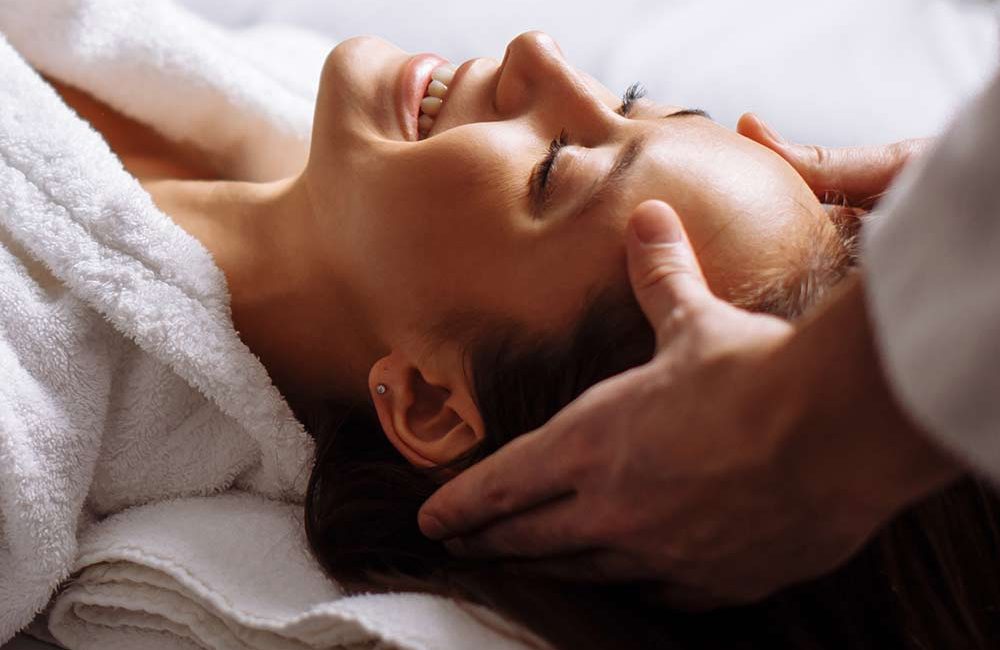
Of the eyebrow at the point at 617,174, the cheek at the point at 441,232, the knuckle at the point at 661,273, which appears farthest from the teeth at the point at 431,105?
the knuckle at the point at 661,273

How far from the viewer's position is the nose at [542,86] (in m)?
0.92

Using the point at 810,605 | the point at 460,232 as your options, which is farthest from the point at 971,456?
the point at 460,232

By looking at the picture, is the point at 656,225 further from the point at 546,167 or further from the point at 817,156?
the point at 817,156

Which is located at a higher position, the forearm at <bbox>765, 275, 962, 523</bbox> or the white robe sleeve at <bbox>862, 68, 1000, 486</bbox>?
the white robe sleeve at <bbox>862, 68, 1000, 486</bbox>

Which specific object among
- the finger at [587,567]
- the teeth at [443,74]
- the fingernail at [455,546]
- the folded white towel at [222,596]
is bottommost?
the folded white towel at [222,596]

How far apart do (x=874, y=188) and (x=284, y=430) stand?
63cm

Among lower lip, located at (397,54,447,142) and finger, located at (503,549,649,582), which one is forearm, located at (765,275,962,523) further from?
lower lip, located at (397,54,447,142)

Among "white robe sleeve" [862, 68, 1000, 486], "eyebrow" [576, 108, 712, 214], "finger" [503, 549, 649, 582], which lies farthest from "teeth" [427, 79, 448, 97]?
"white robe sleeve" [862, 68, 1000, 486]

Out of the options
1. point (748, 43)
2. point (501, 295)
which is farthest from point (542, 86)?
point (748, 43)

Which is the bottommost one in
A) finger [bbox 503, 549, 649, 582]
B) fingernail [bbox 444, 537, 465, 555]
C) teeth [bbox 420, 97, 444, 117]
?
fingernail [bbox 444, 537, 465, 555]

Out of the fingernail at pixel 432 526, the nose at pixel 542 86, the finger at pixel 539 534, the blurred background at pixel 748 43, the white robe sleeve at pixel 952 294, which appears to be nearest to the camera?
the white robe sleeve at pixel 952 294

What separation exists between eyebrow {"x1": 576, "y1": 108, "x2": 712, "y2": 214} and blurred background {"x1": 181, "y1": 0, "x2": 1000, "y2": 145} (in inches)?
23.2

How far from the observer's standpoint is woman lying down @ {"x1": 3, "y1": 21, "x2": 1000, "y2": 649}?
31.2 inches

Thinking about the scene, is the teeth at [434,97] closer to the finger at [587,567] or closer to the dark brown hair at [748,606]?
the dark brown hair at [748,606]
